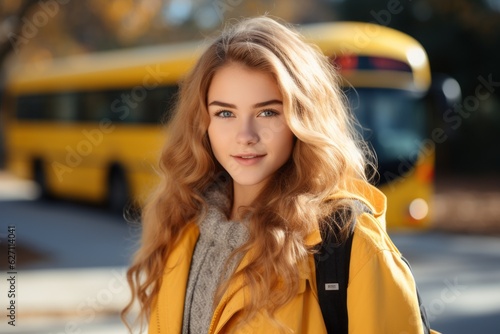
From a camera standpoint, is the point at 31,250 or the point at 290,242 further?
the point at 31,250

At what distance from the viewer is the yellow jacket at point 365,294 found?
2.02 m

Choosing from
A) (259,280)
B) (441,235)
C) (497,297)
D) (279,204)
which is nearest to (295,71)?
(279,204)

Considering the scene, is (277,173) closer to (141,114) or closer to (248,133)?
(248,133)

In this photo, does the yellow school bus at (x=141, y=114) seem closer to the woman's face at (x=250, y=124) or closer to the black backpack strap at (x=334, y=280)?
the woman's face at (x=250, y=124)

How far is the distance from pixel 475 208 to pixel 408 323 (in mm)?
15609

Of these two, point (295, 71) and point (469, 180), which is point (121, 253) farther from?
point (469, 180)

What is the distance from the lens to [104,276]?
8.95 m

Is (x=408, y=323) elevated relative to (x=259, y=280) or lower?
lower

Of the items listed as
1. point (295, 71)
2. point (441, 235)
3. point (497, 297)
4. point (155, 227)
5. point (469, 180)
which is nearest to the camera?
point (295, 71)

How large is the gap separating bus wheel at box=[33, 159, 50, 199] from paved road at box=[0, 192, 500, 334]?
3041 millimetres

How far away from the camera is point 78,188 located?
51.9 feet

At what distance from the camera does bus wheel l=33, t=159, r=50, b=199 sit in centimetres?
1775

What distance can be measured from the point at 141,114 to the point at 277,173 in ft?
37.6

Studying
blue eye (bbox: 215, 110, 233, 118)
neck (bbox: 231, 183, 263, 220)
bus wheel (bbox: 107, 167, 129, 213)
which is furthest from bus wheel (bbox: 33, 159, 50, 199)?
blue eye (bbox: 215, 110, 233, 118)
